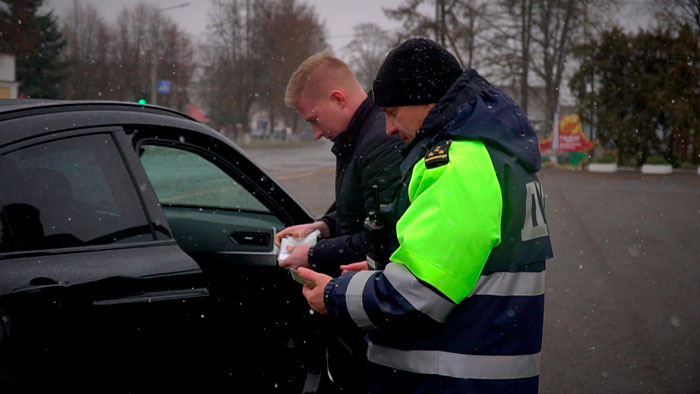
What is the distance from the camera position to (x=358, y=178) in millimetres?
2891

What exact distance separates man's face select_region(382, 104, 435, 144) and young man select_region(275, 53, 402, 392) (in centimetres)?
62

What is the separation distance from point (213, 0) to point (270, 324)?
58.3 metres

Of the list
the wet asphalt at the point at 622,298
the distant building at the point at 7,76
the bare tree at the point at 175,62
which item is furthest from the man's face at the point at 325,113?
the bare tree at the point at 175,62

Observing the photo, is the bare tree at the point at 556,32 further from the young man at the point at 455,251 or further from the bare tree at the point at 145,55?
the young man at the point at 455,251

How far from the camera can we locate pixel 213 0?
189ft

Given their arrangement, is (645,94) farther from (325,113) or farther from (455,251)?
(455,251)

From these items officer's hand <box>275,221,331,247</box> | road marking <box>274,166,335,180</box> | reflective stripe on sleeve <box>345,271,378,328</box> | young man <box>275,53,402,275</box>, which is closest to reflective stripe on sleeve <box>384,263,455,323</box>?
reflective stripe on sleeve <box>345,271,378,328</box>

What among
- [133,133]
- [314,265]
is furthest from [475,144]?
[133,133]

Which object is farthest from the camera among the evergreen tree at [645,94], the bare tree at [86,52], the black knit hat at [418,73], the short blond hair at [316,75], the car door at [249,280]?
the bare tree at [86,52]

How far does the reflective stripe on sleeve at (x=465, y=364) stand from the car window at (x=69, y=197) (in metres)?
1.07

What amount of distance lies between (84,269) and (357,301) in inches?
36.8

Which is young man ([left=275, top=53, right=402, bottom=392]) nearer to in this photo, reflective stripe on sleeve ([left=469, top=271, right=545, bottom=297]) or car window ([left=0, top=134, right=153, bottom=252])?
car window ([left=0, top=134, right=153, bottom=252])

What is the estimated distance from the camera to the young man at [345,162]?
2.72 meters

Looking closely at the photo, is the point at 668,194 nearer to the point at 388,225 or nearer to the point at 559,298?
the point at 559,298
